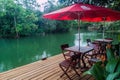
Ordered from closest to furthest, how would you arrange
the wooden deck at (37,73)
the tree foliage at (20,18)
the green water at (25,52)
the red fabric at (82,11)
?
the red fabric at (82,11) < the wooden deck at (37,73) < the green water at (25,52) < the tree foliage at (20,18)

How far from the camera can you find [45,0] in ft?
84.6

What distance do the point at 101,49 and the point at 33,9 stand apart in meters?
21.0

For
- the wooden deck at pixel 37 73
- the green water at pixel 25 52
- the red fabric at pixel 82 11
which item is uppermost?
the red fabric at pixel 82 11

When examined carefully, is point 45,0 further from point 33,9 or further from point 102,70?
point 102,70

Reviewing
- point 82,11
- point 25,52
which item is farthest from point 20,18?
point 82,11

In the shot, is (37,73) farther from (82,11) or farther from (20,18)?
(20,18)

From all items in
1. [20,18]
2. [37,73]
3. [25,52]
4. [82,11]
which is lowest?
[25,52]

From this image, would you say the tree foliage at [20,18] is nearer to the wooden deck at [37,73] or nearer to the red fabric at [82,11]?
the wooden deck at [37,73]

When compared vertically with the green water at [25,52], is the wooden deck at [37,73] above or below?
above

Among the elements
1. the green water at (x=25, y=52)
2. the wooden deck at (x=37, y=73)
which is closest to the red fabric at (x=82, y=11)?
the green water at (x=25, y=52)

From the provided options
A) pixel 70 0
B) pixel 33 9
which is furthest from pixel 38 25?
pixel 70 0

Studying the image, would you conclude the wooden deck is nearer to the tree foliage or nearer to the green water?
the green water

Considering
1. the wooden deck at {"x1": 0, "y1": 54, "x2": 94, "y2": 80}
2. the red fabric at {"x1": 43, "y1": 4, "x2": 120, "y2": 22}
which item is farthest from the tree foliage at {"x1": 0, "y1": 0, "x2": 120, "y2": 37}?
the red fabric at {"x1": 43, "y1": 4, "x2": 120, "y2": 22}

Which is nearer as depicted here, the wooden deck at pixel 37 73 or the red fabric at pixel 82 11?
the red fabric at pixel 82 11
